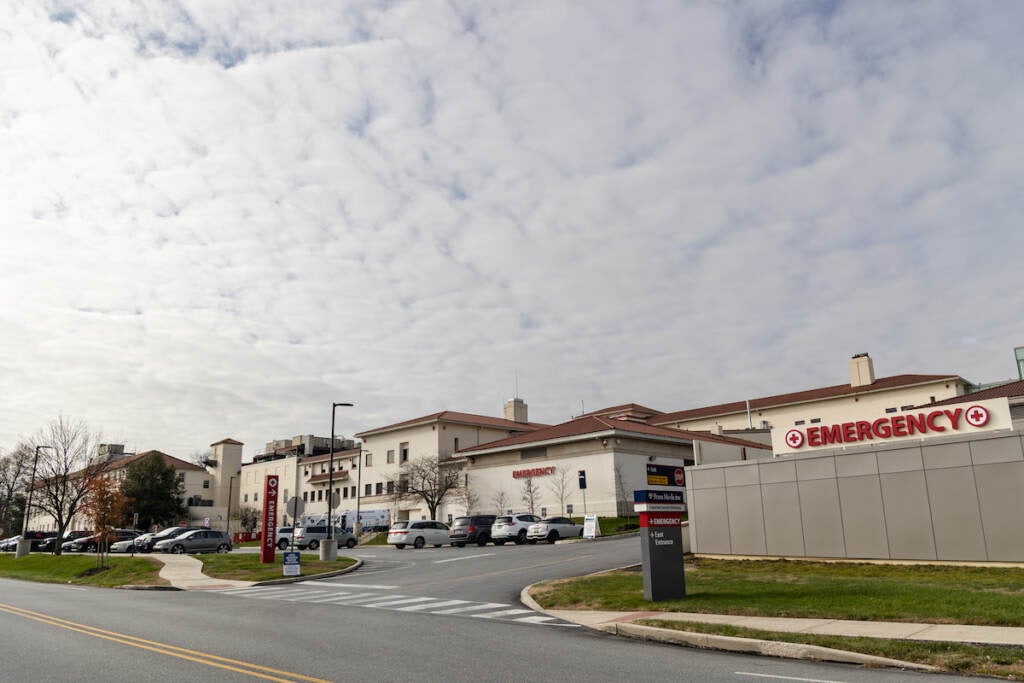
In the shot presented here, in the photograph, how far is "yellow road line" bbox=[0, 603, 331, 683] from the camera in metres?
8.84

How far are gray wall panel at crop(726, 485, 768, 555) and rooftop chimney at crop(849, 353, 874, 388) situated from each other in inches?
2034

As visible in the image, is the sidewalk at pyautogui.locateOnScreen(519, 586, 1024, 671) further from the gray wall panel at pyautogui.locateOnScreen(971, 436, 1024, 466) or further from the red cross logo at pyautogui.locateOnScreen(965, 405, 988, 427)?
the red cross logo at pyautogui.locateOnScreen(965, 405, 988, 427)

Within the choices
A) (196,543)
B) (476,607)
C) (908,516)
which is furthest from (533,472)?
(476,607)

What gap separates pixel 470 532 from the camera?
140 feet

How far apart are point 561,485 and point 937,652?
4857cm

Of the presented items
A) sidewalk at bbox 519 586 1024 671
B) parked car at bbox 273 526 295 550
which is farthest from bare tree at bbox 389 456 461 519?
sidewalk at bbox 519 586 1024 671

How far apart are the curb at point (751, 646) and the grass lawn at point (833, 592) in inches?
88.3

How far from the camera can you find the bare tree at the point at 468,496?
65.4m

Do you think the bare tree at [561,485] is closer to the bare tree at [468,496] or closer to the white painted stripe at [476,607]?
the bare tree at [468,496]

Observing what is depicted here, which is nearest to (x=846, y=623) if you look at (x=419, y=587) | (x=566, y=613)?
(x=566, y=613)

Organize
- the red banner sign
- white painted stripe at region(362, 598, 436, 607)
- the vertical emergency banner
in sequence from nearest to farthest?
white painted stripe at region(362, 598, 436, 607) < the vertical emergency banner < the red banner sign

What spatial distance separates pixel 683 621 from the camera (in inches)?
514

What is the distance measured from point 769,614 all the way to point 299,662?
8333 millimetres

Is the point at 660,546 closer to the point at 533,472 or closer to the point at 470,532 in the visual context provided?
the point at 470,532
